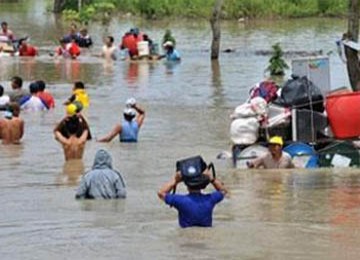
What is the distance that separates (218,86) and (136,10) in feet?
125

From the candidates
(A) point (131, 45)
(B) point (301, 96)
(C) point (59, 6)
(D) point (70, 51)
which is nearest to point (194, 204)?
(B) point (301, 96)

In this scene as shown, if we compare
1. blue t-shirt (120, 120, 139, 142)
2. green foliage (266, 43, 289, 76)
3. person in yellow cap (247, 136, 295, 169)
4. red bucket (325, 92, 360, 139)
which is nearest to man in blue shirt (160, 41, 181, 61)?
green foliage (266, 43, 289, 76)

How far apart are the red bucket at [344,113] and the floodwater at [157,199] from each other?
0.69m

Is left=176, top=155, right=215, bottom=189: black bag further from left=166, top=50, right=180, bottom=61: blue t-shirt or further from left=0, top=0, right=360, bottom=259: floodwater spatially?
left=166, top=50, right=180, bottom=61: blue t-shirt

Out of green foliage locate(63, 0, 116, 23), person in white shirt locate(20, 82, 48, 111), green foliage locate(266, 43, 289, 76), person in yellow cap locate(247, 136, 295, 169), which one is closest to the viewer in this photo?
person in yellow cap locate(247, 136, 295, 169)

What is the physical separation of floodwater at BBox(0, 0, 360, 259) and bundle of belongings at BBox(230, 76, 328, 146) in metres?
0.66

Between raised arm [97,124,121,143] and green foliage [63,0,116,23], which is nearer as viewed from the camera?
raised arm [97,124,121,143]

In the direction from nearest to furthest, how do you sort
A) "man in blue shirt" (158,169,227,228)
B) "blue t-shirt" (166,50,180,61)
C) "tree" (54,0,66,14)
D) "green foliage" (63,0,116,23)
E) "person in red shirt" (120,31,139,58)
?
"man in blue shirt" (158,169,227,228)
"blue t-shirt" (166,50,180,61)
"person in red shirt" (120,31,139,58)
"green foliage" (63,0,116,23)
"tree" (54,0,66,14)

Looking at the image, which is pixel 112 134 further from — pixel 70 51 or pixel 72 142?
pixel 70 51

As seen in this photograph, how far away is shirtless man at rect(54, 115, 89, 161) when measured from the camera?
57.8 ft

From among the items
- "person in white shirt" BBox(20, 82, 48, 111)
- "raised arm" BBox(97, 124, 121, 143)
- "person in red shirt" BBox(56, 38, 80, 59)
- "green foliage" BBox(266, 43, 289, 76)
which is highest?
"person in red shirt" BBox(56, 38, 80, 59)

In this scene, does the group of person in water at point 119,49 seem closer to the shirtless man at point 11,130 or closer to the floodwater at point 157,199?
the floodwater at point 157,199

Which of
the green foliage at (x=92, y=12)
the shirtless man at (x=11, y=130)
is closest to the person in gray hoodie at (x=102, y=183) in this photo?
the shirtless man at (x=11, y=130)

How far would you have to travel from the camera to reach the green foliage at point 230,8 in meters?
65.4
